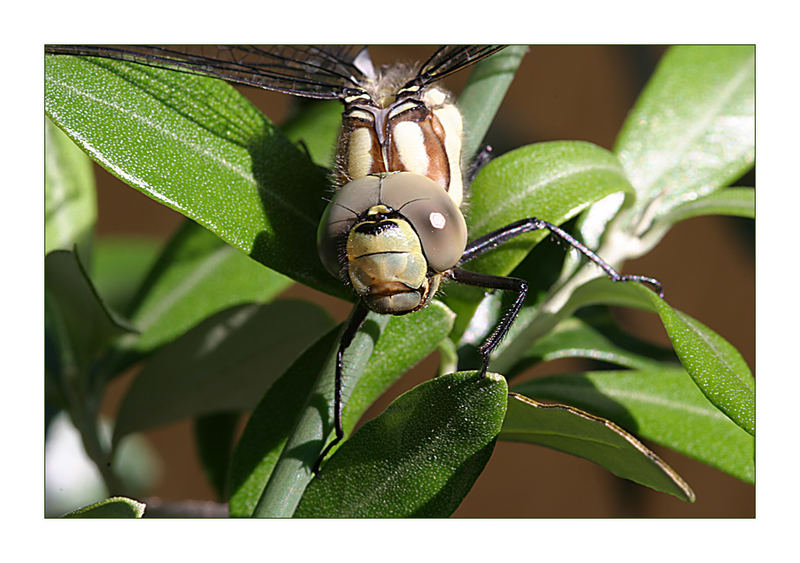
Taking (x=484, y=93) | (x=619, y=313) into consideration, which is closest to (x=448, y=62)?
(x=484, y=93)

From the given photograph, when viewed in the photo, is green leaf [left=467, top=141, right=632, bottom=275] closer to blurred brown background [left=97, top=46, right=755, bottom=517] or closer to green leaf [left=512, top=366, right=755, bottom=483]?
green leaf [left=512, top=366, right=755, bottom=483]

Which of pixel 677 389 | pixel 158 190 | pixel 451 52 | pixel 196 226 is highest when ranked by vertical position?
pixel 451 52

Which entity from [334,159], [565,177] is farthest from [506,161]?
[334,159]

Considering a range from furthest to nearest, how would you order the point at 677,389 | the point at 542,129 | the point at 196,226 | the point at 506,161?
the point at 542,129 → the point at 196,226 → the point at 677,389 → the point at 506,161

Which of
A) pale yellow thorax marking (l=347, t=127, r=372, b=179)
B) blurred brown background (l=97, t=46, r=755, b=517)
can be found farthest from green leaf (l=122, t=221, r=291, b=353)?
blurred brown background (l=97, t=46, r=755, b=517)

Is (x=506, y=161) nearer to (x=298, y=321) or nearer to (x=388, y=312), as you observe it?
(x=388, y=312)

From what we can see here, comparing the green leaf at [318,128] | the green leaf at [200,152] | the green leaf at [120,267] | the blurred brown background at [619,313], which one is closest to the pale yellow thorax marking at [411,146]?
the green leaf at [200,152]
